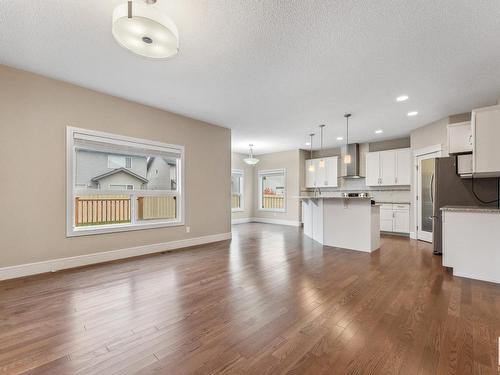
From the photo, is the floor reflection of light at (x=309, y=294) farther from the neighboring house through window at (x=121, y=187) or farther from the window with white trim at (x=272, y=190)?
the window with white trim at (x=272, y=190)

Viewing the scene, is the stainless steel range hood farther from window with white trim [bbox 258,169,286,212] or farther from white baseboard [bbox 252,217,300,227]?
white baseboard [bbox 252,217,300,227]

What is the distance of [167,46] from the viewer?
2.00 metres

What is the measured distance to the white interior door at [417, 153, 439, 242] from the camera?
536 centimetres

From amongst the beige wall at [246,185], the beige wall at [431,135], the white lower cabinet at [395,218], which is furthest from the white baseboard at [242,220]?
the beige wall at [431,135]

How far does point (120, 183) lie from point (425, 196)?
6.69m

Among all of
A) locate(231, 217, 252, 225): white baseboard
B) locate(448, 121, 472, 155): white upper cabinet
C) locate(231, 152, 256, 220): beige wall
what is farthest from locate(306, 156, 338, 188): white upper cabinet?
locate(448, 121, 472, 155): white upper cabinet

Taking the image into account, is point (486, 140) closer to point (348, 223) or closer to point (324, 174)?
point (348, 223)

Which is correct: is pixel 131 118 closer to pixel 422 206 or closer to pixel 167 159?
pixel 167 159

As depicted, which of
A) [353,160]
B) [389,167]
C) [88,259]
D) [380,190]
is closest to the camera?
[88,259]

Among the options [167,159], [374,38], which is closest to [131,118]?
[167,159]

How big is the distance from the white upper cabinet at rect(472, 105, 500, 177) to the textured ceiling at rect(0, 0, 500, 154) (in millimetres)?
629

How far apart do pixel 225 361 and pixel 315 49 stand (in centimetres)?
315

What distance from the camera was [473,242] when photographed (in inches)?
125

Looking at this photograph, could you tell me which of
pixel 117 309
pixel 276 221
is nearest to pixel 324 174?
pixel 276 221
